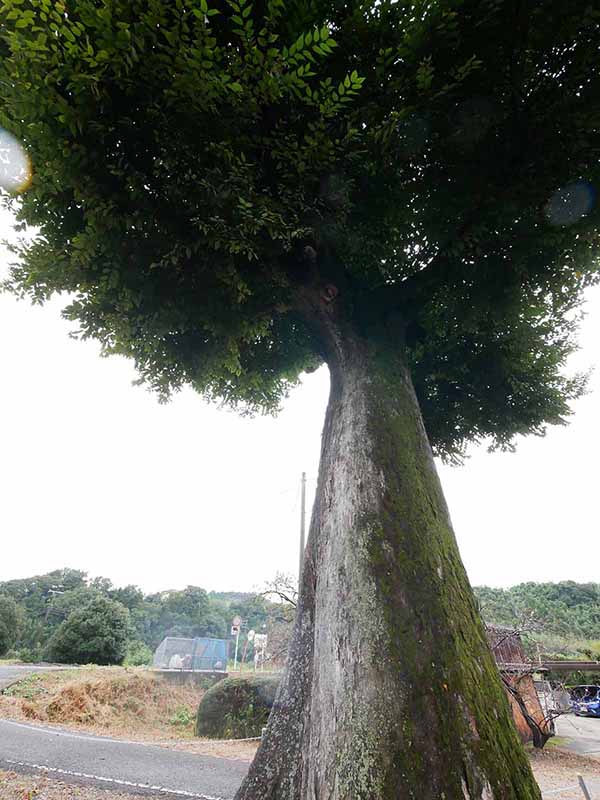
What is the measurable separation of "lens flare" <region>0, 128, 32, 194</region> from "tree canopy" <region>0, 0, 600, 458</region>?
0.16 meters

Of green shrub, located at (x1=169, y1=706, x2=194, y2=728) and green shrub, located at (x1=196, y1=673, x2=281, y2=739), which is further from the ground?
green shrub, located at (x1=196, y1=673, x2=281, y2=739)

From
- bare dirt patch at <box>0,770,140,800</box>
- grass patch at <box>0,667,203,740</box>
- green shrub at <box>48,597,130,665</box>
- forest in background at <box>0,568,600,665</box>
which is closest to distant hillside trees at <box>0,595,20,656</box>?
forest in background at <box>0,568,600,665</box>

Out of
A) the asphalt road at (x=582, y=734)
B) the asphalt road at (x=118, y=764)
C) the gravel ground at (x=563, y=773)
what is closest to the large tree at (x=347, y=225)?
the asphalt road at (x=118, y=764)

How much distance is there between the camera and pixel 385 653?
9.49 ft

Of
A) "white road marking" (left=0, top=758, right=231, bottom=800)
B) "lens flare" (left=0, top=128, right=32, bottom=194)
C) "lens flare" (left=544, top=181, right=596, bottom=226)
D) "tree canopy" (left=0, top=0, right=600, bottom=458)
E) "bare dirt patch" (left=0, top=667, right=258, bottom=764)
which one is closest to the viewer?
"tree canopy" (left=0, top=0, right=600, bottom=458)

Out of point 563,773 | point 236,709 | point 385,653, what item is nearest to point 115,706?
point 236,709

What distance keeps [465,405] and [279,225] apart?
4906 millimetres

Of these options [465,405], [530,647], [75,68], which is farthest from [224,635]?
[75,68]

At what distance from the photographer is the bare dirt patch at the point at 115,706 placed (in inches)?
481

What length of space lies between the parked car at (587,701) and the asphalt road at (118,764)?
2926 cm

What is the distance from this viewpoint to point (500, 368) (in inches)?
274

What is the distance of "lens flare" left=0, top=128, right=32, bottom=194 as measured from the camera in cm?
375

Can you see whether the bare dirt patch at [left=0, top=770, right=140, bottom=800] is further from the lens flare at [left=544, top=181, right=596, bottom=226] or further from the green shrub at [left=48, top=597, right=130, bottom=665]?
the green shrub at [left=48, top=597, right=130, bottom=665]

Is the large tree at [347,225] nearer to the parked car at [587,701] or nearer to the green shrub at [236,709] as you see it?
the green shrub at [236,709]
